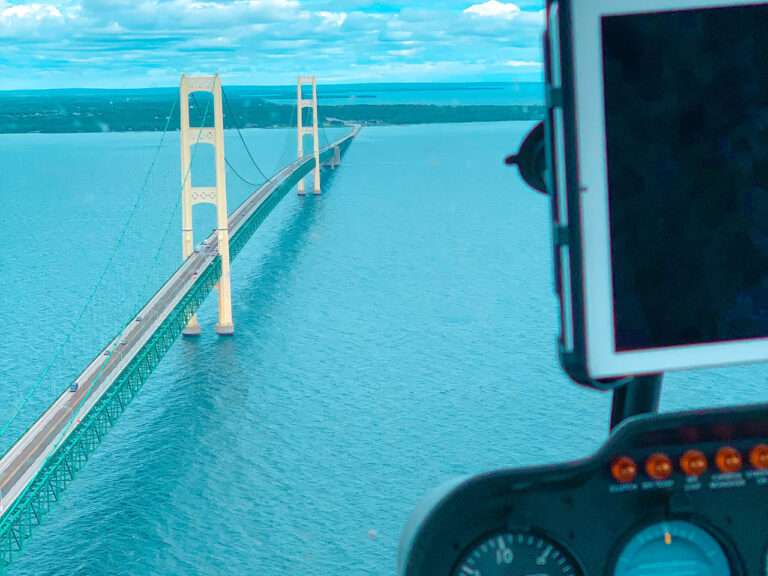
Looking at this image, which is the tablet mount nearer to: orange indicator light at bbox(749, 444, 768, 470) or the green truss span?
orange indicator light at bbox(749, 444, 768, 470)

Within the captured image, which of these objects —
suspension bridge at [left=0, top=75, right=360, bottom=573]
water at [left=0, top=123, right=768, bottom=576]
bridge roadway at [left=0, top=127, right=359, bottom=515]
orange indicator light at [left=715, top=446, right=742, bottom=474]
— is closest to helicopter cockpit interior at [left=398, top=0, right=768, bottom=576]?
orange indicator light at [left=715, top=446, right=742, bottom=474]

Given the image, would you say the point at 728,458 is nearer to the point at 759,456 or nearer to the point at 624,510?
the point at 759,456

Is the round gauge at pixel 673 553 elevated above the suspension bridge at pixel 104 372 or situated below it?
above

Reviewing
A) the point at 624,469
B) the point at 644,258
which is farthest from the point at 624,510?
the point at 644,258

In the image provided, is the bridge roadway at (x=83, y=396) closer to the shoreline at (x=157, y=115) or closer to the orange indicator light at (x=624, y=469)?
the orange indicator light at (x=624, y=469)

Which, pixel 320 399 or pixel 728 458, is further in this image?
pixel 320 399

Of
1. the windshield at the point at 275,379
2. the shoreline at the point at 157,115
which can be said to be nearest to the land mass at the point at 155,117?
the shoreline at the point at 157,115

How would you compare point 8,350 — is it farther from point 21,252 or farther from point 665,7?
point 665,7
